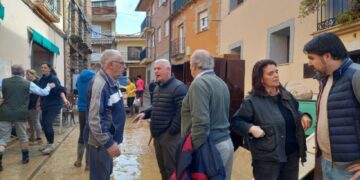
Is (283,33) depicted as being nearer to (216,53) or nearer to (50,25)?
(216,53)

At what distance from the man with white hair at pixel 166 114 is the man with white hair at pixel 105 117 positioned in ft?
2.41

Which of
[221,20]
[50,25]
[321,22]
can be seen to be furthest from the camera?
[221,20]

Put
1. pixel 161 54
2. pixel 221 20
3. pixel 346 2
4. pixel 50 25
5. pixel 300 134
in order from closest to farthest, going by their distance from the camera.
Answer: pixel 300 134 < pixel 346 2 < pixel 50 25 < pixel 221 20 < pixel 161 54

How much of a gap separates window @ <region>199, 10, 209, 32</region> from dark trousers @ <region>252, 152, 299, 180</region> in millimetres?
13590

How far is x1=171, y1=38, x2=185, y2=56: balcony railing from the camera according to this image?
2076cm

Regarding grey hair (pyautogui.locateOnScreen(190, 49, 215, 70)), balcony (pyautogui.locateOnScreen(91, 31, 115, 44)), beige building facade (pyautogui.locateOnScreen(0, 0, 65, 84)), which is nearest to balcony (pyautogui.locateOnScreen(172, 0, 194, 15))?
beige building facade (pyautogui.locateOnScreen(0, 0, 65, 84))

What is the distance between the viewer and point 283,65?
9398 mm

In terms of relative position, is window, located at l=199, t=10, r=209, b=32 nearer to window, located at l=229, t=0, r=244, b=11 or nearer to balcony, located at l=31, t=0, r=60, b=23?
window, located at l=229, t=0, r=244, b=11

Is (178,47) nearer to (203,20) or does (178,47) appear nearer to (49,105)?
(203,20)

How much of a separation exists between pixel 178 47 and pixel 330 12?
47.4 feet

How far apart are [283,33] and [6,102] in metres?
6.84

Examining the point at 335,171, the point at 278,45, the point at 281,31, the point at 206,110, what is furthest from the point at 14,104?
the point at 278,45

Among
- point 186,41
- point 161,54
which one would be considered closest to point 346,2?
point 186,41

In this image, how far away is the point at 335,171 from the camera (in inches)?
103
